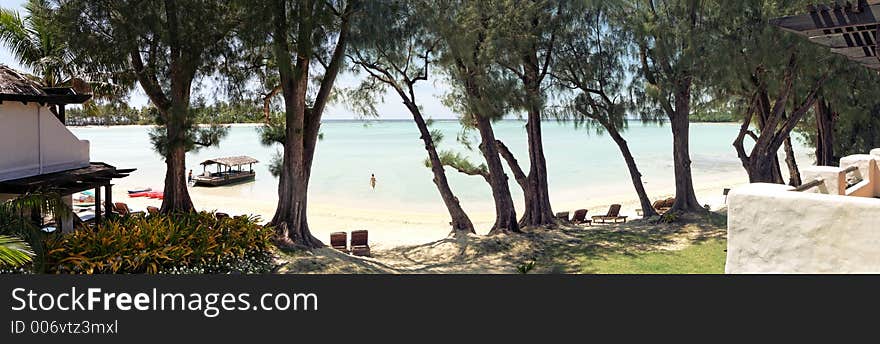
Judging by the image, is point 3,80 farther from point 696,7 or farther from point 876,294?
point 696,7

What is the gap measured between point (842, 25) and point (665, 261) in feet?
18.0

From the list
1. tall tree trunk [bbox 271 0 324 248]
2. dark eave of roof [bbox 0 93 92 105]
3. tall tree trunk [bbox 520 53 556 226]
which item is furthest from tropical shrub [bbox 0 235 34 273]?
tall tree trunk [bbox 520 53 556 226]

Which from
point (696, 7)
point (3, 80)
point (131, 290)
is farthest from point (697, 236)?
point (3, 80)

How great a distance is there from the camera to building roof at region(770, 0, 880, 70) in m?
7.29

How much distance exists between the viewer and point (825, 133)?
20828 mm

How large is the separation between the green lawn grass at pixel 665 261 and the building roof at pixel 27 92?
10369 mm

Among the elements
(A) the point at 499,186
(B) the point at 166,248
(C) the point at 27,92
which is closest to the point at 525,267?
(A) the point at 499,186

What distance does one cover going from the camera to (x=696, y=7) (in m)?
15.8

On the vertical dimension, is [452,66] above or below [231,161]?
above

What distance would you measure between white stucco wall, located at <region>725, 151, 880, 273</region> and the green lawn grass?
208 inches

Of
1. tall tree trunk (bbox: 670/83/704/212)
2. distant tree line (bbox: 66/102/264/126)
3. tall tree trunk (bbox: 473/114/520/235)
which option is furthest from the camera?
tall tree trunk (bbox: 670/83/704/212)

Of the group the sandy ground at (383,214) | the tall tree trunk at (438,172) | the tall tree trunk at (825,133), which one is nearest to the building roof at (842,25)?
the tall tree trunk at (438,172)

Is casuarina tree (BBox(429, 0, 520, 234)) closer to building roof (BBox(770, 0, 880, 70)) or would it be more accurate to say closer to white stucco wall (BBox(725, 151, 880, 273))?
building roof (BBox(770, 0, 880, 70))

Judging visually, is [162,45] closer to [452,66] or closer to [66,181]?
[66,181]
